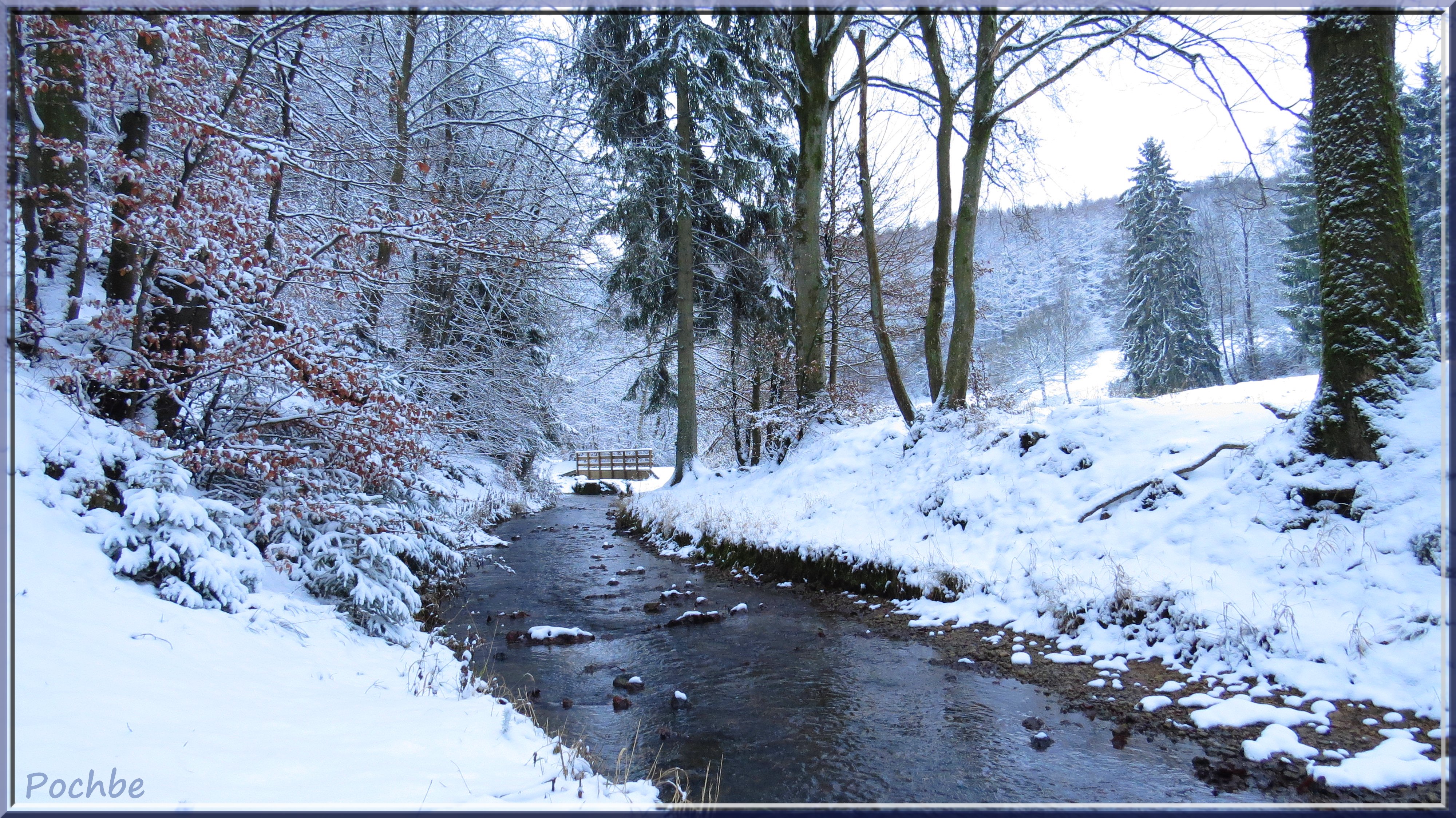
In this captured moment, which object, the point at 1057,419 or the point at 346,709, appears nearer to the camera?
the point at 346,709

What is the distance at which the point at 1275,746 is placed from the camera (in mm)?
3393

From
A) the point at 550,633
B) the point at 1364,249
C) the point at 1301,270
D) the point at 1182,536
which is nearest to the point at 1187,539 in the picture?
the point at 1182,536

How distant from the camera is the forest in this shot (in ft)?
15.2

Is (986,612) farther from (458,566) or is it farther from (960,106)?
(960,106)

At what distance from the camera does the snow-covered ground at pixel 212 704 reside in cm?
220

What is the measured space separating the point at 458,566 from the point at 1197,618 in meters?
7.16

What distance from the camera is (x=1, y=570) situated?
8.14 feet

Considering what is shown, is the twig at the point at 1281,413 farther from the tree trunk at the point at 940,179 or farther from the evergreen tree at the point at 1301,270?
the evergreen tree at the point at 1301,270

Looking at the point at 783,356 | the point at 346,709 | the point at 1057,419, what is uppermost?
the point at 783,356

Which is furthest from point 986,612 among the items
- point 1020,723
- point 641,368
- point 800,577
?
point 641,368

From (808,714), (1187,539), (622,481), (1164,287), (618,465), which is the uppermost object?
(1164,287)

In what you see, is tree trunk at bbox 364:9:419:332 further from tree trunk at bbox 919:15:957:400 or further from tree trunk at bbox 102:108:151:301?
tree trunk at bbox 919:15:957:400

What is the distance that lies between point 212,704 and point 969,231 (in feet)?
32.7

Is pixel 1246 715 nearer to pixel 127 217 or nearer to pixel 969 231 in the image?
pixel 969 231
